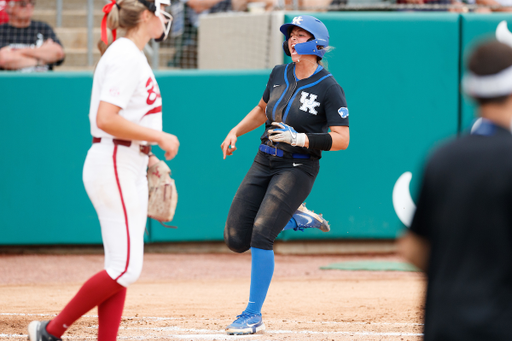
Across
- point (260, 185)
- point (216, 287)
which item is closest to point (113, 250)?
point (260, 185)

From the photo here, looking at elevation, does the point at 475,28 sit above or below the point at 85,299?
above

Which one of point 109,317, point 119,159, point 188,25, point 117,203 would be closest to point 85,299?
point 109,317

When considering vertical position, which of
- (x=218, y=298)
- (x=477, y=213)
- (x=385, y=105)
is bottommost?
(x=218, y=298)

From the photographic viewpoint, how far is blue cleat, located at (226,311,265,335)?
4078mm

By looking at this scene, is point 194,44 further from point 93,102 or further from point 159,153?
point 93,102

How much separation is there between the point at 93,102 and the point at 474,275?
79.6 inches

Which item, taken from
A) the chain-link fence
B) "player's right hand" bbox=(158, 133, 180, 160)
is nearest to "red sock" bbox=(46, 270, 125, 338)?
"player's right hand" bbox=(158, 133, 180, 160)

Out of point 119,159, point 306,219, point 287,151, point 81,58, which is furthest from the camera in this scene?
point 81,58

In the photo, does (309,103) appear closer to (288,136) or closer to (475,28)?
(288,136)

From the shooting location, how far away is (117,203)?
3.04 metres

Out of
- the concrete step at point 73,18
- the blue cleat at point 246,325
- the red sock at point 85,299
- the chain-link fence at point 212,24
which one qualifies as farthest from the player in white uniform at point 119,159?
the concrete step at point 73,18

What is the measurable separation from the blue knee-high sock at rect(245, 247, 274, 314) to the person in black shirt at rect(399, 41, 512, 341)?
2315 millimetres

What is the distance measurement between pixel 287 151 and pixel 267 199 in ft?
1.16

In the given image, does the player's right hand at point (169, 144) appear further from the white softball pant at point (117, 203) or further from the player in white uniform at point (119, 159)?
the white softball pant at point (117, 203)
